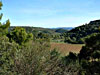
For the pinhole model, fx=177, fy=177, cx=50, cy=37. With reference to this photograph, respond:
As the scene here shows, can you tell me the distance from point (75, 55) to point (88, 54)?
2.13 meters

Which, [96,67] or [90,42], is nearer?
[96,67]

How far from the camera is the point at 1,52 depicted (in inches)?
394

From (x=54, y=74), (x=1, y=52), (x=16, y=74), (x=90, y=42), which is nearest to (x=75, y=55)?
(x=90, y=42)

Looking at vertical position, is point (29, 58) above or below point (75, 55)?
above

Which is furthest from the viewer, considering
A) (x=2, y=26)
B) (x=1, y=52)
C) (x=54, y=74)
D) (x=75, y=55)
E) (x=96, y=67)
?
(x=2, y=26)

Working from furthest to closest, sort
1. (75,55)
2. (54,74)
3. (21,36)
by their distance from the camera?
(21,36) < (75,55) < (54,74)

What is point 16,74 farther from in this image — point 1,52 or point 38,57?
point 1,52

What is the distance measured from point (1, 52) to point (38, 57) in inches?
158

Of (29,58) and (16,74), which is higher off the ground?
(29,58)

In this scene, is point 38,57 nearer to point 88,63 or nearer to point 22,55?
point 22,55

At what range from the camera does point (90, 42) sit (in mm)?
12844

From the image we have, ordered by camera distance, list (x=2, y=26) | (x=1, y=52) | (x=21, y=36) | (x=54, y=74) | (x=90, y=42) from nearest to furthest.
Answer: (x=54, y=74), (x=1, y=52), (x=90, y=42), (x=2, y=26), (x=21, y=36)

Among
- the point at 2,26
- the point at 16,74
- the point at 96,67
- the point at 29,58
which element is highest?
the point at 2,26

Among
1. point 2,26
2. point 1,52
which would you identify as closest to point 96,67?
point 1,52
